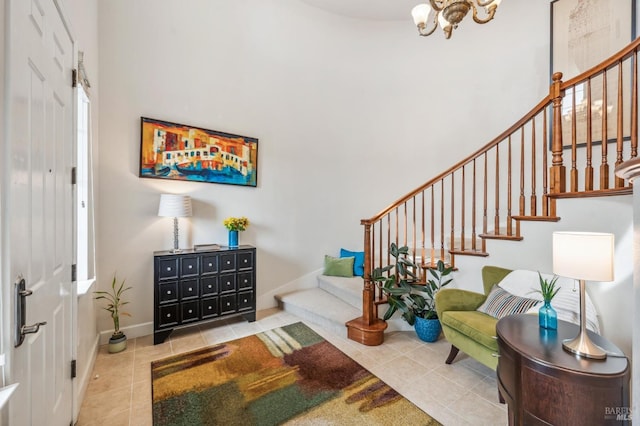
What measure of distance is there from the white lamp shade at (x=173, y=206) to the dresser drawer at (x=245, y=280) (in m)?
0.93

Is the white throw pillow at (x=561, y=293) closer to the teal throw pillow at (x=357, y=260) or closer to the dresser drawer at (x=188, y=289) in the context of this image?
the teal throw pillow at (x=357, y=260)

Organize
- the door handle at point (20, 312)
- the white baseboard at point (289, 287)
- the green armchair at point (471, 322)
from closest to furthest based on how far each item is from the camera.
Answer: the door handle at point (20, 312)
the green armchair at point (471, 322)
the white baseboard at point (289, 287)

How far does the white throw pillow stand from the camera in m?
1.71

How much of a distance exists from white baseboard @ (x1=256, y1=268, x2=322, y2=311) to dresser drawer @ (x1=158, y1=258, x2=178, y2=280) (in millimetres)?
1266

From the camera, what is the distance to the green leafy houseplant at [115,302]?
2.59 metres

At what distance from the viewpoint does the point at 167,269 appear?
2713mm

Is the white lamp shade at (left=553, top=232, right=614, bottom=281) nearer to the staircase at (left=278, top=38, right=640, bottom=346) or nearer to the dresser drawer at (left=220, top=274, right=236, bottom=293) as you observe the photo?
the staircase at (left=278, top=38, right=640, bottom=346)

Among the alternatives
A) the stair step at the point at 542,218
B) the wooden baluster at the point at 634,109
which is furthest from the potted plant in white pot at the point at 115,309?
the wooden baluster at the point at 634,109

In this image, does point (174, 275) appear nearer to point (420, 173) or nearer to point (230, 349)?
point (230, 349)

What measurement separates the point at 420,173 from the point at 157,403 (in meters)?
4.36

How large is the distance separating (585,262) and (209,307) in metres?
3.11

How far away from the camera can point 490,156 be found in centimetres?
375

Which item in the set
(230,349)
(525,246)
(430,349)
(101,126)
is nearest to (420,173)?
(525,246)

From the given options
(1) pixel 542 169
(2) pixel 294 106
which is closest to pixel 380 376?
(1) pixel 542 169
